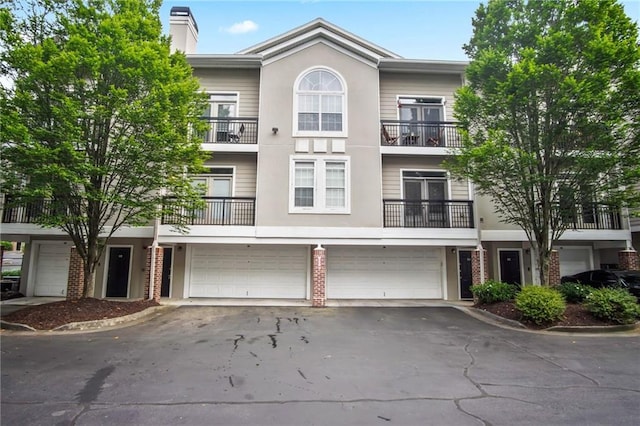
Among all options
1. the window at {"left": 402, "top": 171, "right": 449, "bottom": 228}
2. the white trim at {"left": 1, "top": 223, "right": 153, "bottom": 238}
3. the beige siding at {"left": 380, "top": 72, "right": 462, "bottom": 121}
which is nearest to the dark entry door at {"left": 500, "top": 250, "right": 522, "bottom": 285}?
the window at {"left": 402, "top": 171, "right": 449, "bottom": 228}

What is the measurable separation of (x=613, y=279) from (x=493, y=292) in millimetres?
4397

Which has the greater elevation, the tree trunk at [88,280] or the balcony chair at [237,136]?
the balcony chair at [237,136]

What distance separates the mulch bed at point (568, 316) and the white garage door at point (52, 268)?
637 inches

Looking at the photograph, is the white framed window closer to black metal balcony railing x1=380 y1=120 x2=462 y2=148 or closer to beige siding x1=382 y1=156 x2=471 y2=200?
beige siding x1=382 y1=156 x2=471 y2=200

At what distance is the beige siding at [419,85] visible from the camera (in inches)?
573

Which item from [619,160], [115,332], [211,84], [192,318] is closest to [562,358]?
[619,160]

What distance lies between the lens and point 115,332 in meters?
8.43

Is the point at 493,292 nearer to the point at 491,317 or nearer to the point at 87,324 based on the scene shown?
the point at 491,317

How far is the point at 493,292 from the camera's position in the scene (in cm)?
1154

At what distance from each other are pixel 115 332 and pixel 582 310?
40.8 feet

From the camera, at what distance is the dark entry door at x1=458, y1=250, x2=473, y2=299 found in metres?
14.0

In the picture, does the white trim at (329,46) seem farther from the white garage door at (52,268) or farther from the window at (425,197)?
the white garage door at (52,268)

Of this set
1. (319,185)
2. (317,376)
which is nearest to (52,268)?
(319,185)

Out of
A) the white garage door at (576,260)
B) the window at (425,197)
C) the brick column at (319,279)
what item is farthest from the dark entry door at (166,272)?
the white garage door at (576,260)
